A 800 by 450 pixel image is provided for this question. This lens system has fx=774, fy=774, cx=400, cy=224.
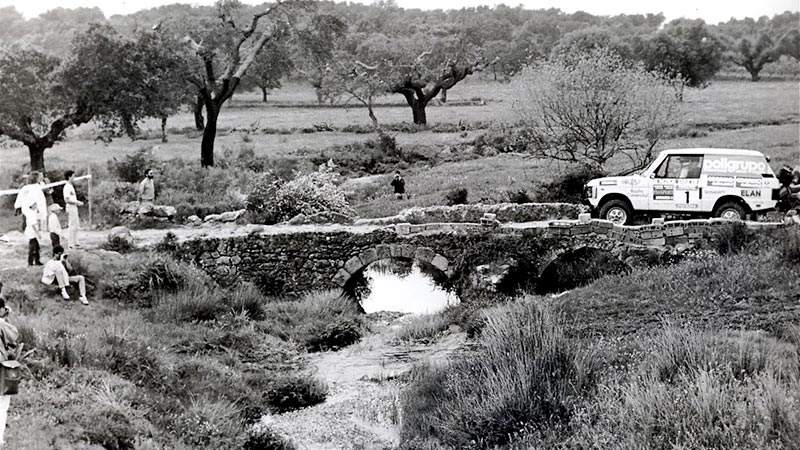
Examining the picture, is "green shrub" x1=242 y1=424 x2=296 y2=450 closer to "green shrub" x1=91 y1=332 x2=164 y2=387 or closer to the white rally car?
"green shrub" x1=91 y1=332 x2=164 y2=387

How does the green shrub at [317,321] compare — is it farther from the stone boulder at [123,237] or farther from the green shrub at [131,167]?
the green shrub at [131,167]

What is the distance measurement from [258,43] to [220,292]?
46.0 ft

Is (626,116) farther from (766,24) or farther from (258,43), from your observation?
(766,24)

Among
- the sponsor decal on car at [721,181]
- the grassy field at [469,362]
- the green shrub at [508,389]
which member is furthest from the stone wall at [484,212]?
the green shrub at [508,389]

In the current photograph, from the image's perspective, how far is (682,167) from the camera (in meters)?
19.5

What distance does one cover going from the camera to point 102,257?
17.5 metres

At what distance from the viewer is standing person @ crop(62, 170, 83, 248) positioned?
16047 millimetres

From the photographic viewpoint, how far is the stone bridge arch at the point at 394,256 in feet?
64.6

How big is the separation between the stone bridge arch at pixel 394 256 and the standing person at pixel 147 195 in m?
6.28

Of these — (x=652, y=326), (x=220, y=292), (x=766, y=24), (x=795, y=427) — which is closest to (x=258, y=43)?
(x=220, y=292)

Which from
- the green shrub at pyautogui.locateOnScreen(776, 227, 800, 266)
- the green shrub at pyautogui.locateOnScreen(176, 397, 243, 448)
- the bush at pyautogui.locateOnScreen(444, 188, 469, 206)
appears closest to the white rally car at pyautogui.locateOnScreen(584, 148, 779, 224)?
the green shrub at pyautogui.locateOnScreen(776, 227, 800, 266)

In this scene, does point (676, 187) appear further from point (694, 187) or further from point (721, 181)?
point (721, 181)

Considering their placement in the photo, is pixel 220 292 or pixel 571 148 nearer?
pixel 220 292

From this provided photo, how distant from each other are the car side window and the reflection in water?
616cm
